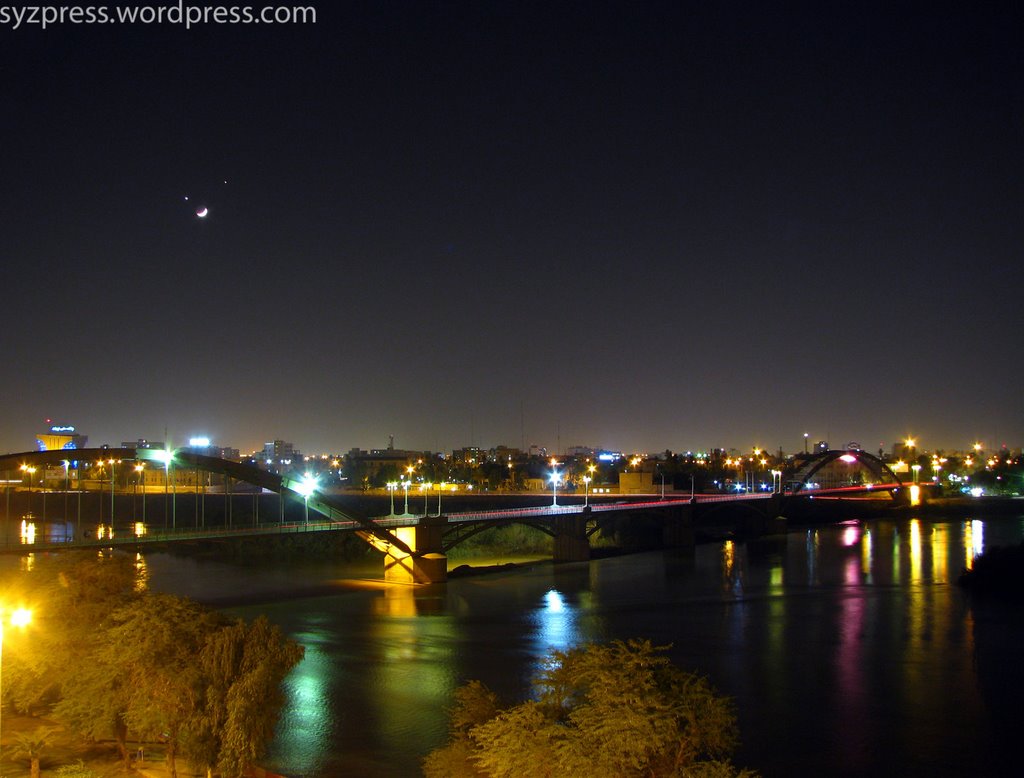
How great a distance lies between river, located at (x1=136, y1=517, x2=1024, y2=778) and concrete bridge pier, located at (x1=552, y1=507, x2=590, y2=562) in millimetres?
2815

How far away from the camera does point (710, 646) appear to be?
1362 inches

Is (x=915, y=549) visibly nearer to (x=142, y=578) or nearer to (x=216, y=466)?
(x=216, y=466)

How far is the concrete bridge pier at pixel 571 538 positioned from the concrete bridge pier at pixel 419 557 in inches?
525

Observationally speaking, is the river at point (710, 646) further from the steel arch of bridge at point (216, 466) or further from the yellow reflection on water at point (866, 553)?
the steel arch of bridge at point (216, 466)

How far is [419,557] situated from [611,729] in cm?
3892

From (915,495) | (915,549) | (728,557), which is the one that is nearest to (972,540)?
(915,549)

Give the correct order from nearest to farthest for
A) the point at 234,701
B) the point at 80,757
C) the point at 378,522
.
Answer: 1. the point at 234,701
2. the point at 80,757
3. the point at 378,522

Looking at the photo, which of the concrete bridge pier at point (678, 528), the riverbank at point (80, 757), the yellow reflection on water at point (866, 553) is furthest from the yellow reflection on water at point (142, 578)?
the yellow reflection on water at point (866, 553)

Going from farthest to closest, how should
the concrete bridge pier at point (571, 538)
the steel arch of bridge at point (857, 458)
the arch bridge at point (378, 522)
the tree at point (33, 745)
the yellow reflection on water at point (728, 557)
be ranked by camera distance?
the steel arch of bridge at point (857, 458), the concrete bridge pier at point (571, 538), the yellow reflection on water at point (728, 557), the arch bridge at point (378, 522), the tree at point (33, 745)

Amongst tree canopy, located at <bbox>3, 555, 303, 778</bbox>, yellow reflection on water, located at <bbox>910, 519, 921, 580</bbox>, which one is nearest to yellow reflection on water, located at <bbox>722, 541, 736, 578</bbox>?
yellow reflection on water, located at <bbox>910, 519, 921, 580</bbox>

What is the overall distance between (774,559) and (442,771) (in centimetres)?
5462

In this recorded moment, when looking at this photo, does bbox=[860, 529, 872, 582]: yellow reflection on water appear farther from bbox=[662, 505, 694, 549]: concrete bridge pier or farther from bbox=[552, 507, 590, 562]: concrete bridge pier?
bbox=[552, 507, 590, 562]: concrete bridge pier

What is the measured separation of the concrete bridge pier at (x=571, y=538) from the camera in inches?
2493

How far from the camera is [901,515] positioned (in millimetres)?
107188
